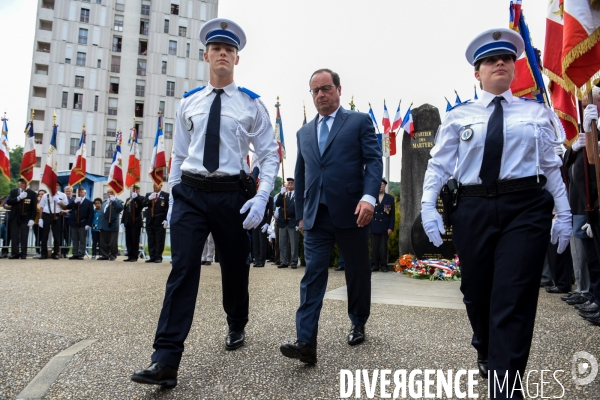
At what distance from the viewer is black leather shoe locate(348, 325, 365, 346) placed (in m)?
A: 3.71

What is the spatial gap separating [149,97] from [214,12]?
13.6 m

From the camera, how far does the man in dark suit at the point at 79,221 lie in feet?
51.2

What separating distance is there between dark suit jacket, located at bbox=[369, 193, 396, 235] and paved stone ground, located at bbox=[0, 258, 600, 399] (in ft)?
17.3

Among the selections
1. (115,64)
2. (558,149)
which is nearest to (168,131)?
(115,64)

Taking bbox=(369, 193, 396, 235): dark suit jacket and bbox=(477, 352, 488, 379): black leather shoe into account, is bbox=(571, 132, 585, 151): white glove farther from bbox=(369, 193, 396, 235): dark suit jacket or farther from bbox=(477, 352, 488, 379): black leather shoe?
bbox=(369, 193, 396, 235): dark suit jacket

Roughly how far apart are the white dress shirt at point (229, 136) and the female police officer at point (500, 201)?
124 centimetres

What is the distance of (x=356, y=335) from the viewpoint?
3770 mm

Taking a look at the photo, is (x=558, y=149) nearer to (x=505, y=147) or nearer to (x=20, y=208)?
(x=505, y=147)

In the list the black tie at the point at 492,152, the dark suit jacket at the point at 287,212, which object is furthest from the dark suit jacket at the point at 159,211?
the black tie at the point at 492,152

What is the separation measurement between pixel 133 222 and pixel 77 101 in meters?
41.3

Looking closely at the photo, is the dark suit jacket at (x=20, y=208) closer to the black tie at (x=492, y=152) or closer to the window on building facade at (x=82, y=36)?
the black tie at (x=492, y=152)

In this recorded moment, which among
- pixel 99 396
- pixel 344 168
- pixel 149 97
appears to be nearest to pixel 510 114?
pixel 344 168

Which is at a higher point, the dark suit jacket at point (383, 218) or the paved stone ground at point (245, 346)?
the dark suit jacket at point (383, 218)

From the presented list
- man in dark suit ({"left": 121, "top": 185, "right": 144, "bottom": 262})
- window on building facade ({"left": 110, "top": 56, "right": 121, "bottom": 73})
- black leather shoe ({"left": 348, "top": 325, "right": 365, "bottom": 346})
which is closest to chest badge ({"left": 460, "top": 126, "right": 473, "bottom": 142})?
black leather shoe ({"left": 348, "top": 325, "right": 365, "bottom": 346})
